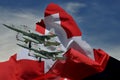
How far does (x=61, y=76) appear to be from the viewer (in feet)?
241

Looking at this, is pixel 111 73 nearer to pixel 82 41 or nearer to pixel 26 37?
pixel 82 41

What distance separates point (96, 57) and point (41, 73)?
274 inches

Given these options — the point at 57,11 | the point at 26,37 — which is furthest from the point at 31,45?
the point at 57,11

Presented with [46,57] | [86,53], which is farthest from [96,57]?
[46,57]

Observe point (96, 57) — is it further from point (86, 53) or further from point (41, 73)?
point (41, 73)

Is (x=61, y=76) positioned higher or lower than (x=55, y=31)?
lower

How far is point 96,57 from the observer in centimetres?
7406

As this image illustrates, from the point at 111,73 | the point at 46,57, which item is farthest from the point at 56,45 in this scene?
the point at 111,73

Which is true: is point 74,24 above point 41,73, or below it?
above

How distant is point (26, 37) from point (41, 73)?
15.6 ft

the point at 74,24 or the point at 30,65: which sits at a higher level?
the point at 74,24

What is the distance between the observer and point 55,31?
7638 cm

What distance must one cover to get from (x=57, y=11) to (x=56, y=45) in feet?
Answer: 19.4

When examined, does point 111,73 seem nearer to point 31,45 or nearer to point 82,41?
point 82,41
